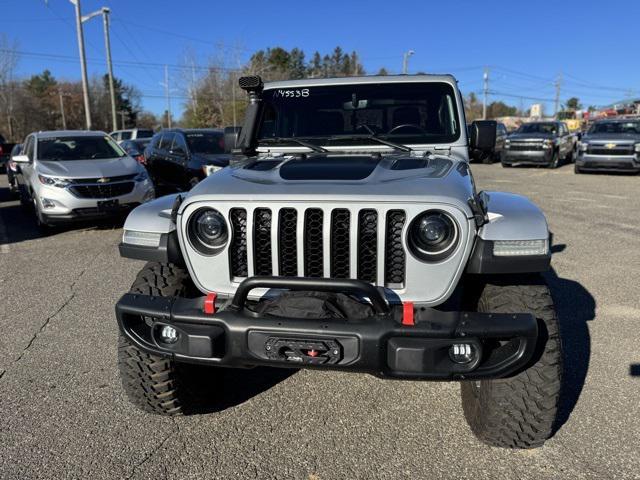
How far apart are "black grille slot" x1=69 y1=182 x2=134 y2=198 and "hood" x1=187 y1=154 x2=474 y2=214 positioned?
5753mm

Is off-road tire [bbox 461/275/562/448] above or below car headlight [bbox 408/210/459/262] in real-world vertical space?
below

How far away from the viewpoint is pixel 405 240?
228cm

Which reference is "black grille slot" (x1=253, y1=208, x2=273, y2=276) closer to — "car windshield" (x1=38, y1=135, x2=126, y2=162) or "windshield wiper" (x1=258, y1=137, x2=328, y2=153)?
"windshield wiper" (x1=258, y1=137, x2=328, y2=153)

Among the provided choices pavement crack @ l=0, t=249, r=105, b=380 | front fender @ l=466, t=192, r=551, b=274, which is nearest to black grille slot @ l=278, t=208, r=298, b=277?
front fender @ l=466, t=192, r=551, b=274

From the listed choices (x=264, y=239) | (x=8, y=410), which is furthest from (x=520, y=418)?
(x=8, y=410)

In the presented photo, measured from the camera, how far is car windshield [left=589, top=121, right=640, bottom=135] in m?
16.1

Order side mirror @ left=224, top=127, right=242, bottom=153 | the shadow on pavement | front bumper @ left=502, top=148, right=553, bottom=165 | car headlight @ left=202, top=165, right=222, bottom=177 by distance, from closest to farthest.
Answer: the shadow on pavement < side mirror @ left=224, top=127, right=242, bottom=153 < car headlight @ left=202, top=165, right=222, bottom=177 < front bumper @ left=502, top=148, right=553, bottom=165

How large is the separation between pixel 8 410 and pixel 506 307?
285 centimetres

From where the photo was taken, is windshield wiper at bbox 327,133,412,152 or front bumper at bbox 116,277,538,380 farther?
windshield wiper at bbox 327,133,412,152

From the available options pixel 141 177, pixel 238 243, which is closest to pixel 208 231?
pixel 238 243

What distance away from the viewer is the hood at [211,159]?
9.98 metres

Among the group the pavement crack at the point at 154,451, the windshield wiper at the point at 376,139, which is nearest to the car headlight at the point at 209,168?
the windshield wiper at the point at 376,139

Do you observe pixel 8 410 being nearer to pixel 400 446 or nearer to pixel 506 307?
pixel 400 446

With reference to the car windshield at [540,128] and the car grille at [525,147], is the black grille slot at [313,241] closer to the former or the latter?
the car grille at [525,147]
